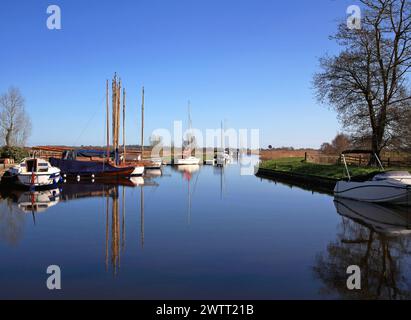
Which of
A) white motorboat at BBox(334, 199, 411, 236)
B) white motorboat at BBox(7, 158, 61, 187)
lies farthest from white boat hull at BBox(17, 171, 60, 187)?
white motorboat at BBox(334, 199, 411, 236)

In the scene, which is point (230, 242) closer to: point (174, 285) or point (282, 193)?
point (174, 285)

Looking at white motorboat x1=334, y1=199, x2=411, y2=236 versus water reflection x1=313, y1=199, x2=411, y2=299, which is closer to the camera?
water reflection x1=313, y1=199, x2=411, y2=299

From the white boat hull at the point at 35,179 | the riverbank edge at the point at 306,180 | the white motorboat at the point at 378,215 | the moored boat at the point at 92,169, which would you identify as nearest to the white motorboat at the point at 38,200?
the white boat hull at the point at 35,179

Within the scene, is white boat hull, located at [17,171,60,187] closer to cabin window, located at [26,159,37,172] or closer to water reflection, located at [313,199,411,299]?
cabin window, located at [26,159,37,172]

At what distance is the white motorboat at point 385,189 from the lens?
62.4 feet

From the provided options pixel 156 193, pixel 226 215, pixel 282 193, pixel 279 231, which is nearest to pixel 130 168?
pixel 156 193

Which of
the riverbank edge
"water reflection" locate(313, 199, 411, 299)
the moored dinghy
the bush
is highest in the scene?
the bush

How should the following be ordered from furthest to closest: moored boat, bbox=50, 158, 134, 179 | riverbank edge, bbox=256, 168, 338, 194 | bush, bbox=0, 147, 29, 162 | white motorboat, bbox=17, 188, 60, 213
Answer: bush, bbox=0, 147, 29, 162
moored boat, bbox=50, 158, 134, 179
riverbank edge, bbox=256, 168, 338, 194
white motorboat, bbox=17, 188, 60, 213

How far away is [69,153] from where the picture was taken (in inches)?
1607

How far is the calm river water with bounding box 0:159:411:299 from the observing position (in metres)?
8.18

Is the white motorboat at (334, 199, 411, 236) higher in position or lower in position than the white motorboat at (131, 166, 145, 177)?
lower

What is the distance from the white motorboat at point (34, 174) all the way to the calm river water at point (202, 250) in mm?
6627

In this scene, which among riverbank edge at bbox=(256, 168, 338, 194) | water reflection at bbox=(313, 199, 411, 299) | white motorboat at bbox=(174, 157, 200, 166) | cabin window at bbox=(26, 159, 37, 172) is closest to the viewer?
water reflection at bbox=(313, 199, 411, 299)

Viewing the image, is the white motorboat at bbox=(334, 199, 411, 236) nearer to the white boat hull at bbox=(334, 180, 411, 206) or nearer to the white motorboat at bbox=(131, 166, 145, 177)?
the white boat hull at bbox=(334, 180, 411, 206)
